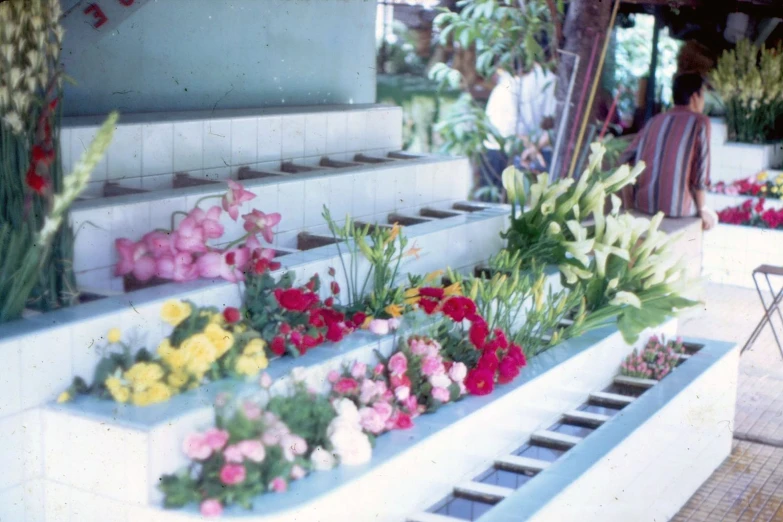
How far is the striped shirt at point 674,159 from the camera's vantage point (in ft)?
23.9

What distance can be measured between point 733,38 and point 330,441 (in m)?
9.32

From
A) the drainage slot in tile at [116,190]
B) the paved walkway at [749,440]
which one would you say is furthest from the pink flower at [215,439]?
the paved walkway at [749,440]

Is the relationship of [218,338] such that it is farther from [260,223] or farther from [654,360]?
[654,360]

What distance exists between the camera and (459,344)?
4.17 metres

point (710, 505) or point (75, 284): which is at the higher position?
point (75, 284)

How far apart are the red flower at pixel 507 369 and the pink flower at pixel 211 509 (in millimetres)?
1460

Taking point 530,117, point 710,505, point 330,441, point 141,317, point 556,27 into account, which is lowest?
point 710,505

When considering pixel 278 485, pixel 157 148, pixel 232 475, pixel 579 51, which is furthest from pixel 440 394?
pixel 579 51

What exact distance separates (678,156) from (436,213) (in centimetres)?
228

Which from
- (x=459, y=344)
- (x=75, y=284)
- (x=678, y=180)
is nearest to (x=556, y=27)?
(x=678, y=180)

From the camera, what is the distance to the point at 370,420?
3438 mm

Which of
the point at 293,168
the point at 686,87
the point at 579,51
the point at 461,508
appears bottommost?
the point at 461,508

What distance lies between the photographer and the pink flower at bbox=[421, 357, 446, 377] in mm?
3814

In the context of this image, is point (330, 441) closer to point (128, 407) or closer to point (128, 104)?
point (128, 407)
